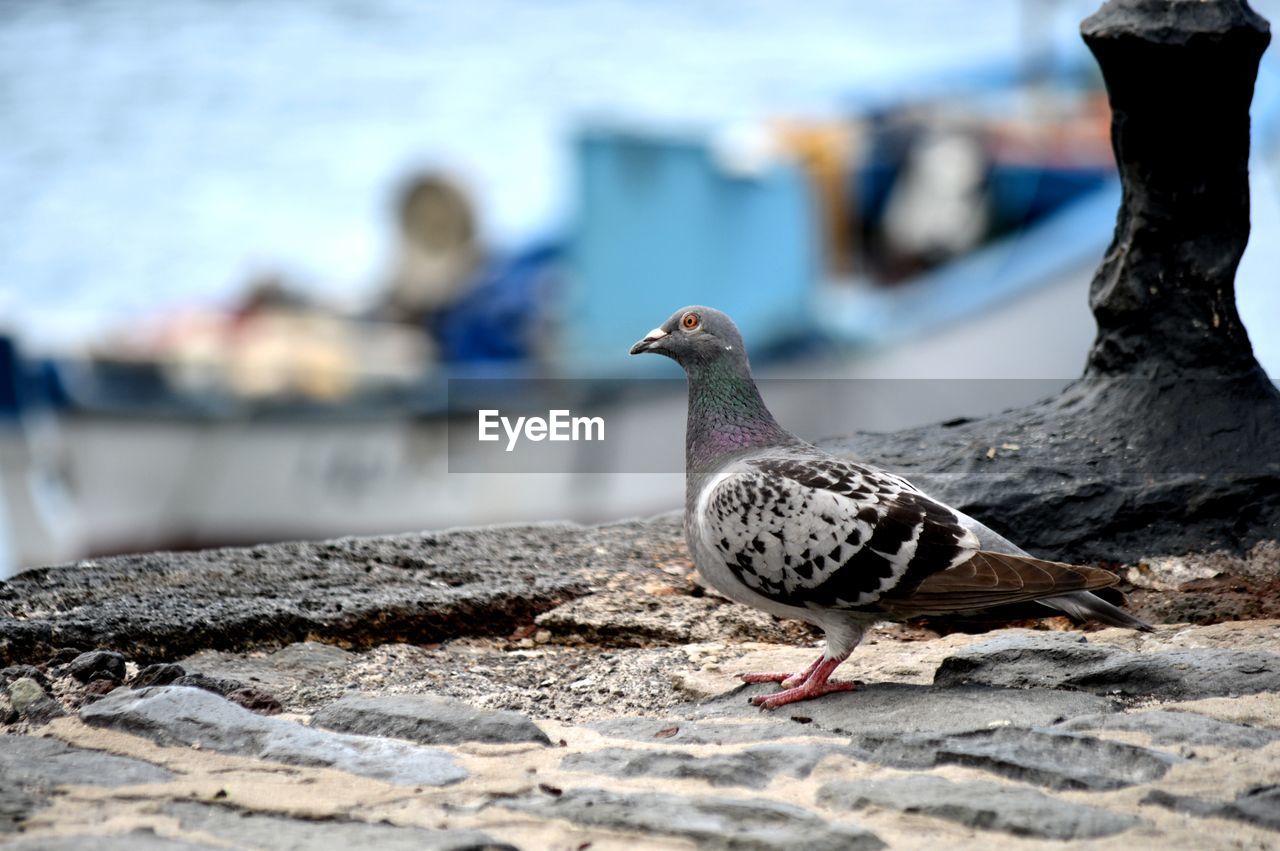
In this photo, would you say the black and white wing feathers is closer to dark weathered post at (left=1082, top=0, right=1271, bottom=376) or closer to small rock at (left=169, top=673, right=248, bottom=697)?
small rock at (left=169, top=673, right=248, bottom=697)

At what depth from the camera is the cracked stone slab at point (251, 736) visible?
3516 mm

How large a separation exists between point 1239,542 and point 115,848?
3.48 meters

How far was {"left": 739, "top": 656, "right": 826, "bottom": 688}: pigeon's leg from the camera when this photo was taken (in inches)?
164

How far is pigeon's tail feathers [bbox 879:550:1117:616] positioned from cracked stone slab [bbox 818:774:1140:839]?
75 cm

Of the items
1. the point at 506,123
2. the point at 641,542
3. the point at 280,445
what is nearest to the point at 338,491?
the point at 280,445

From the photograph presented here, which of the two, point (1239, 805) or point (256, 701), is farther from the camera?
point (256, 701)

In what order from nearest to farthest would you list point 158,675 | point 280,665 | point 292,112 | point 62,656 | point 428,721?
1. point 428,721
2. point 158,675
3. point 62,656
4. point 280,665
5. point 292,112

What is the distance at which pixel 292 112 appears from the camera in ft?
117

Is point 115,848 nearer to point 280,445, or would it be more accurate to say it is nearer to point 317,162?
point 280,445

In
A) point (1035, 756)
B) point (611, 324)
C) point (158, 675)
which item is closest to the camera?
point (1035, 756)

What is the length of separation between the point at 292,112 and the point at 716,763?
3403 cm

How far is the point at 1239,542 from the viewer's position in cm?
493

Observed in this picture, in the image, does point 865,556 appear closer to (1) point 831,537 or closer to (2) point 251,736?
(1) point 831,537

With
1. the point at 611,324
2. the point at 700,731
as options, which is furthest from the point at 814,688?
the point at 611,324
